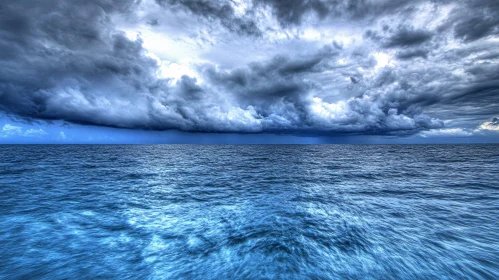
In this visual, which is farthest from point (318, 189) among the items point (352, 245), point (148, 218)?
point (148, 218)

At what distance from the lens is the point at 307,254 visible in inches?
359

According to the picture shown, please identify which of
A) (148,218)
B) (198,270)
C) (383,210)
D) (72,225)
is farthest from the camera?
(383,210)

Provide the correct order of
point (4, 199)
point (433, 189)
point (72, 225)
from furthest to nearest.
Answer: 1. point (433, 189)
2. point (4, 199)
3. point (72, 225)

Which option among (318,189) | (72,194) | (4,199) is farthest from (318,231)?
(4,199)

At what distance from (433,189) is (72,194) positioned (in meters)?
35.0

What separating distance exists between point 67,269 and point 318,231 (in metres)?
11.1

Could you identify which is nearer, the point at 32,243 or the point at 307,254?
the point at 307,254

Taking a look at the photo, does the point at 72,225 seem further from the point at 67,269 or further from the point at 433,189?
the point at 433,189

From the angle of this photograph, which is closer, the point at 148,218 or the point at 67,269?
the point at 67,269

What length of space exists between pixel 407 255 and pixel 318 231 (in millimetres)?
3865

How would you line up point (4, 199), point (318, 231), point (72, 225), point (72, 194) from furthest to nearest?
point (72, 194), point (4, 199), point (72, 225), point (318, 231)

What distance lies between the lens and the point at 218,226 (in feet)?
40.0

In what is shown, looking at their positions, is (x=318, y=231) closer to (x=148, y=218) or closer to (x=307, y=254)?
(x=307, y=254)

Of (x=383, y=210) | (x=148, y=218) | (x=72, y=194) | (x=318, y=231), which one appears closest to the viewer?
(x=318, y=231)
